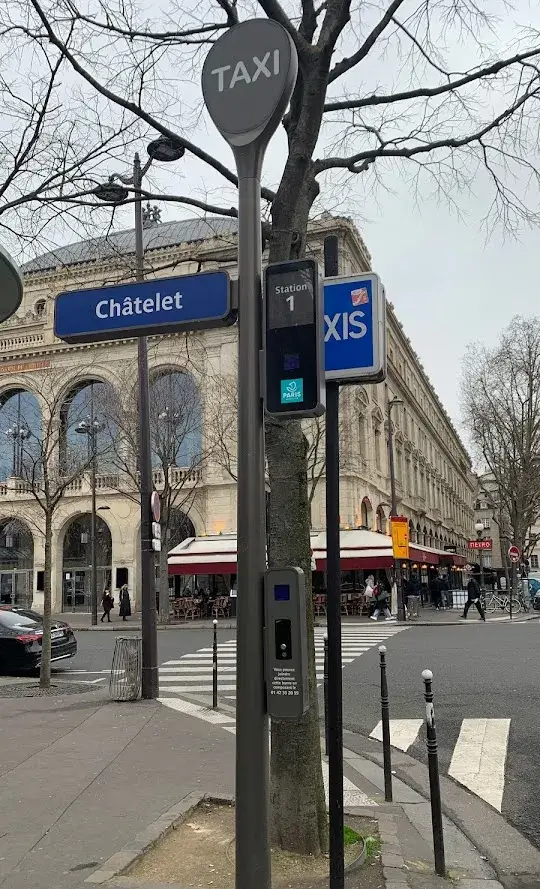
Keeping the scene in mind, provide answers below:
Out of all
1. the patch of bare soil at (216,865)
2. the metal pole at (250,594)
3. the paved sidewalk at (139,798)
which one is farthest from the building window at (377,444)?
the metal pole at (250,594)

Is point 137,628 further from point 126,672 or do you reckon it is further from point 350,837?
point 350,837

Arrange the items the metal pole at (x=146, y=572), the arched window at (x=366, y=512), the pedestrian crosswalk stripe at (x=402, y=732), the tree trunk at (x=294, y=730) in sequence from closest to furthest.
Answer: the tree trunk at (x=294, y=730) → the pedestrian crosswalk stripe at (x=402, y=732) → the metal pole at (x=146, y=572) → the arched window at (x=366, y=512)

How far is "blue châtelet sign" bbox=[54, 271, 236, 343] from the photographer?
4.25 m

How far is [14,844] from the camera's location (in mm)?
5238

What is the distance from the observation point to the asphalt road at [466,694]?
7469 millimetres

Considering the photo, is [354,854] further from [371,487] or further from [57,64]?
[371,487]

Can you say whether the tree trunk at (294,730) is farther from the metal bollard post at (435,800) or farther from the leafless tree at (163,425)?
the leafless tree at (163,425)

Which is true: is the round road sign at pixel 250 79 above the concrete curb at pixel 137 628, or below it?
above

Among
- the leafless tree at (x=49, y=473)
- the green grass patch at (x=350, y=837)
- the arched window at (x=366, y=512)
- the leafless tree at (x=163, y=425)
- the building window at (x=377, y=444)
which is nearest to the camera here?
the green grass patch at (x=350, y=837)

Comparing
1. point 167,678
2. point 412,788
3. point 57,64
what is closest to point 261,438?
point 412,788

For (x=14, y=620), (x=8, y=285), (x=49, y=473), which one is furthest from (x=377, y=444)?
(x=8, y=285)

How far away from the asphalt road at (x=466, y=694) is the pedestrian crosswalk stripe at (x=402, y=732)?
0.03 meters

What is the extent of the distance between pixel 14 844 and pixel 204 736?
3894 millimetres

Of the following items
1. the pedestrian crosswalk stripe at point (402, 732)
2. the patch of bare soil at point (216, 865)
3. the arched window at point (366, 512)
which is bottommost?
the pedestrian crosswalk stripe at point (402, 732)
